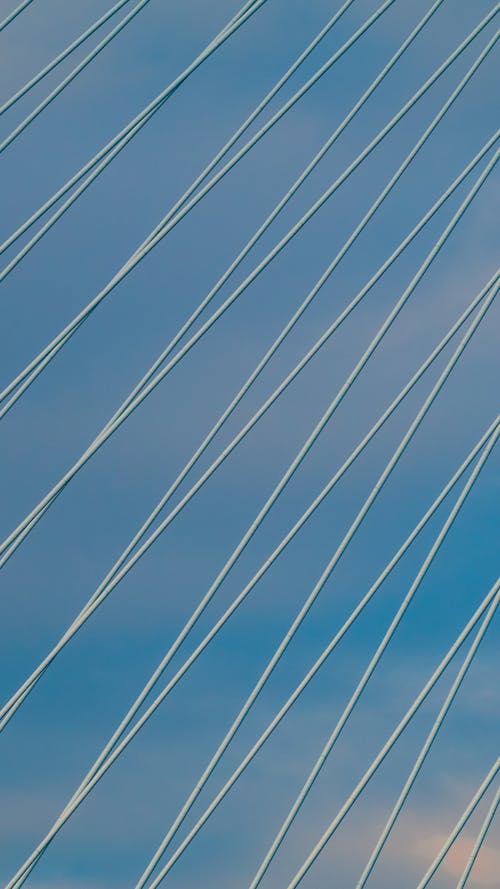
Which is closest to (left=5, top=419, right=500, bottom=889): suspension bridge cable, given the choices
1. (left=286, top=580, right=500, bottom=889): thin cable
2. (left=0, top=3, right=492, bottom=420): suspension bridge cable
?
(left=286, top=580, right=500, bottom=889): thin cable

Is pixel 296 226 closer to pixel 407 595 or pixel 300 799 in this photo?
pixel 407 595

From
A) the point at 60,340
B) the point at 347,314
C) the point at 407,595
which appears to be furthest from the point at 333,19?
the point at 407,595

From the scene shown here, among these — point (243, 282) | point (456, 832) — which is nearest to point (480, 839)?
point (456, 832)

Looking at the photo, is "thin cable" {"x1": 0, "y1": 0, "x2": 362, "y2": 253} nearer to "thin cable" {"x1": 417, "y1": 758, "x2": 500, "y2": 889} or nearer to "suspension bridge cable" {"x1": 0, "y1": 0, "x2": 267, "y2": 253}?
"suspension bridge cable" {"x1": 0, "y1": 0, "x2": 267, "y2": 253}

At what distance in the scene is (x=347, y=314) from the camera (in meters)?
7.19

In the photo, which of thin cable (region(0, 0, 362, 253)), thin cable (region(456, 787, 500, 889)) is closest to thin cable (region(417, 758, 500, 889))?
thin cable (region(456, 787, 500, 889))

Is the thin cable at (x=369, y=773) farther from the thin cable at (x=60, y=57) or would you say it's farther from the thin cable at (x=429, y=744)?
the thin cable at (x=60, y=57)

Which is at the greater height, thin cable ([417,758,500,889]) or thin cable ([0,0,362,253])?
thin cable ([0,0,362,253])

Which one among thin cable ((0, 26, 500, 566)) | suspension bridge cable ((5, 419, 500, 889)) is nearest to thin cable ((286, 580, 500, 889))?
suspension bridge cable ((5, 419, 500, 889))

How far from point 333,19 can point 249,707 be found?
10.8ft

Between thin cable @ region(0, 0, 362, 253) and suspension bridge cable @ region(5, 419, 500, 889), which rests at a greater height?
thin cable @ region(0, 0, 362, 253)

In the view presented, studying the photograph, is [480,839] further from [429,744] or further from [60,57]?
[60,57]

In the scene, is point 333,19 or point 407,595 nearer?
point 407,595

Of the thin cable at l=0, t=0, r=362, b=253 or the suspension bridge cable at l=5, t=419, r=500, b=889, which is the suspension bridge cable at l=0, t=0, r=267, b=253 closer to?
the thin cable at l=0, t=0, r=362, b=253
